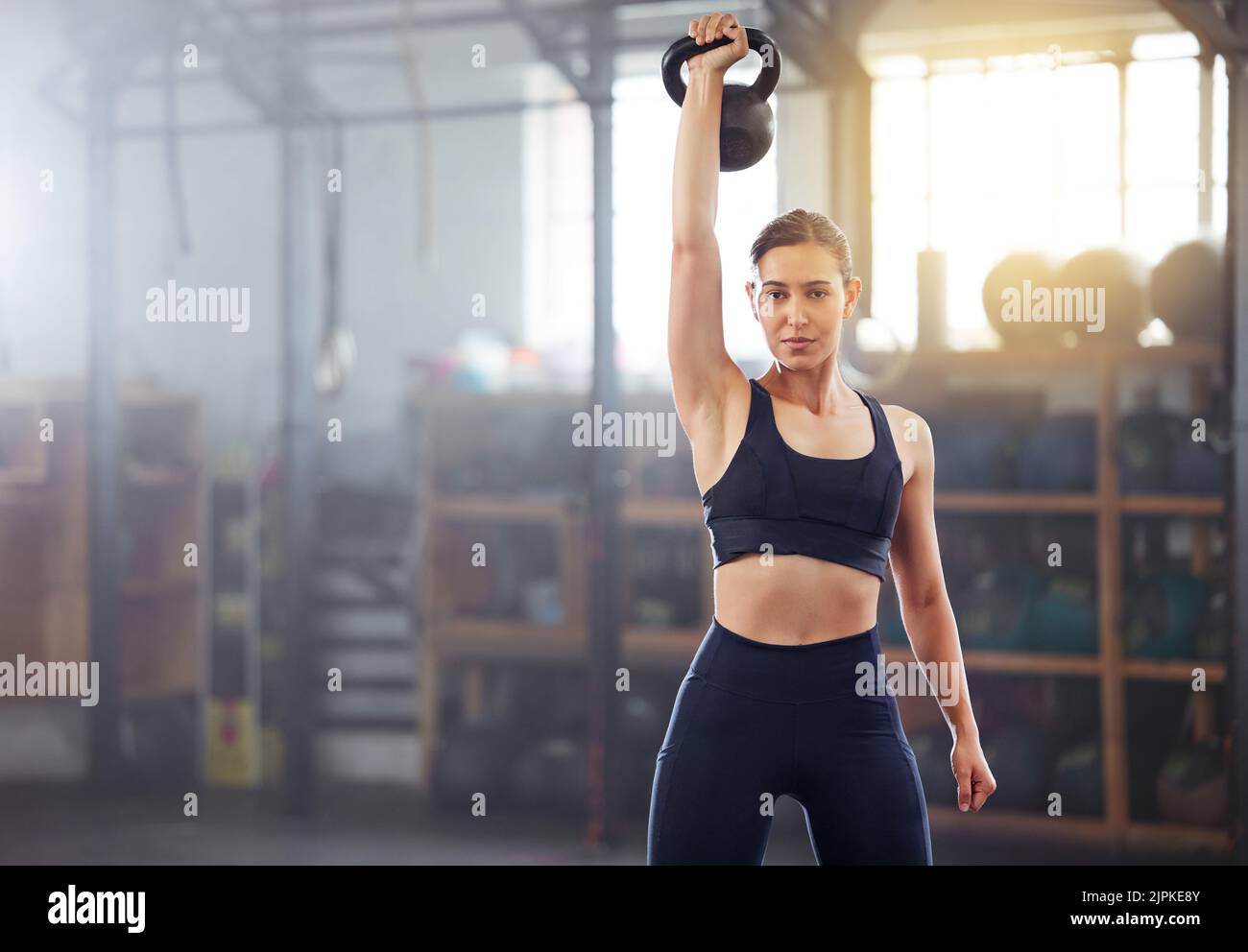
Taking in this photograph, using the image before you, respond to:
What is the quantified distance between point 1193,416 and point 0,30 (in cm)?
528

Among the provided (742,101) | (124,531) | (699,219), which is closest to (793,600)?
(699,219)

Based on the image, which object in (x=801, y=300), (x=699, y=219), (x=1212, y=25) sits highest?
(x=1212, y=25)

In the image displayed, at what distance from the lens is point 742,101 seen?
1979 millimetres

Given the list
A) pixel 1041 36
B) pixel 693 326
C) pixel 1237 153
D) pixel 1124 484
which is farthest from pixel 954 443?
pixel 693 326

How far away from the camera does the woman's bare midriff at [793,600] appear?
6.30ft

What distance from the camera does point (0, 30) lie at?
5578 mm

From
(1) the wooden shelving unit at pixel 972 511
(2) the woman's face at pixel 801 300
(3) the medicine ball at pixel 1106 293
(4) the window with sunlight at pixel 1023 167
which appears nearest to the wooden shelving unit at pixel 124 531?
(1) the wooden shelving unit at pixel 972 511

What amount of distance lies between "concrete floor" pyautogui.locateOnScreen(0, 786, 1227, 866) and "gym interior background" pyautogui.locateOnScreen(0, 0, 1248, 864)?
0.03 m

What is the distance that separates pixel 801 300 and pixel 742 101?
1.15ft

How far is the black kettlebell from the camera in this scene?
193 cm

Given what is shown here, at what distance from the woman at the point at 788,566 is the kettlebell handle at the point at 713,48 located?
2 cm

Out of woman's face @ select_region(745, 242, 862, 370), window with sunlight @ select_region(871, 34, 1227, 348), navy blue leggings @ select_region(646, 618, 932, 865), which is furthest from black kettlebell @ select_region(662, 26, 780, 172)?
window with sunlight @ select_region(871, 34, 1227, 348)

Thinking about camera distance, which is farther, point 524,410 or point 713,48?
point 524,410

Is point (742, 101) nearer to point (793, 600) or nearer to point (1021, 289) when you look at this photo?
point (793, 600)
